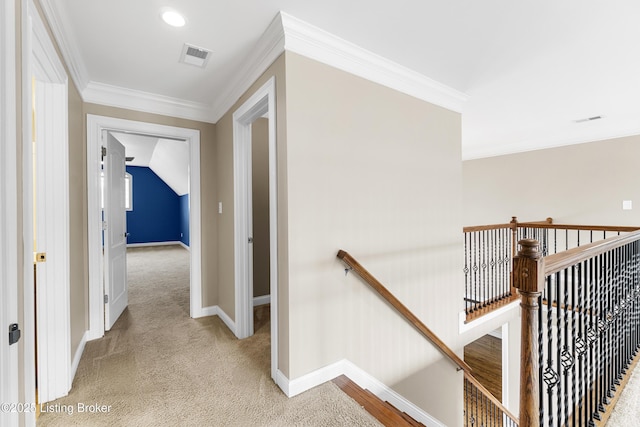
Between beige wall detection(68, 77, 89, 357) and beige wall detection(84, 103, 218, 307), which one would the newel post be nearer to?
beige wall detection(68, 77, 89, 357)

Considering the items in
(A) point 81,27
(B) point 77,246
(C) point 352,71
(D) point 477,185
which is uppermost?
(A) point 81,27

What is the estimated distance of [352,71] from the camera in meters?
2.14

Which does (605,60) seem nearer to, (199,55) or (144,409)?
(199,55)

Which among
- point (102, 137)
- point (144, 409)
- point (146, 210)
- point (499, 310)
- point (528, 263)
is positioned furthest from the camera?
point (146, 210)

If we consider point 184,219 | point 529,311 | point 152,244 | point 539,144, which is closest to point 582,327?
point 529,311

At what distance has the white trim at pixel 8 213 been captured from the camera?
876 mm

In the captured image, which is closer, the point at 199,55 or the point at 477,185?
the point at 199,55

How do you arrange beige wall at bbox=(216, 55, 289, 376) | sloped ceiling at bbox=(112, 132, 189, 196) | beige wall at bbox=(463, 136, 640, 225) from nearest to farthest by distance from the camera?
1. beige wall at bbox=(216, 55, 289, 376)
2. beige wall at bbox=(463, 136, 640, 225)
3. sloped ceiling at bbox=(112, 132, 189, 196)

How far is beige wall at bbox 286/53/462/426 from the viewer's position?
189 cm

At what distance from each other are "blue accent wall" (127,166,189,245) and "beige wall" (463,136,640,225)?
814 cm

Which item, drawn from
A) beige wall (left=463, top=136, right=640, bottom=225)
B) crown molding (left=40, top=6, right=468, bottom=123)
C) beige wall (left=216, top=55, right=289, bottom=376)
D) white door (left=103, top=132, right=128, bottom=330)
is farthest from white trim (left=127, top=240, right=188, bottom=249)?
beige wall (left=463, top=136, right=640, bottom=225)

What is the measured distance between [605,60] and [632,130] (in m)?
2.54

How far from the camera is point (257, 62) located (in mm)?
2129

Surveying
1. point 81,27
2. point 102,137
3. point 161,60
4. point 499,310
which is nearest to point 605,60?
point 499,310
